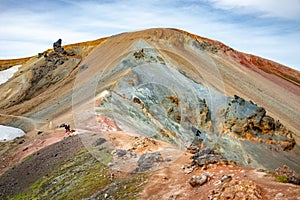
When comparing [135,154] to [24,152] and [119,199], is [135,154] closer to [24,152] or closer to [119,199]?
[119,199]

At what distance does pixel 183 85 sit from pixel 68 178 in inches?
680

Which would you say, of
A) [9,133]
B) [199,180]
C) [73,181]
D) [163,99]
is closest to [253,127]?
[163,99]

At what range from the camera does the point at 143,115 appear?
27000 millimetres

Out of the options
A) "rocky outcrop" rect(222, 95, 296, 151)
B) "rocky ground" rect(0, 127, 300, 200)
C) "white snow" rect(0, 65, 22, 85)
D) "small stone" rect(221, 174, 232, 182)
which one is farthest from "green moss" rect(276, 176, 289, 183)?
"white snow" rect(0, 65, 22, 85)

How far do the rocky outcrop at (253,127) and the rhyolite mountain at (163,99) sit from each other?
96 mm

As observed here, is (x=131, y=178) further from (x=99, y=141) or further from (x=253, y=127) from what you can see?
(x=253, y=127)

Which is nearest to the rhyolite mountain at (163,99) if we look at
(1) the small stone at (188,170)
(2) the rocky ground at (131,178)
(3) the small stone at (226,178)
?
(2) the rocky ground at (131,178)

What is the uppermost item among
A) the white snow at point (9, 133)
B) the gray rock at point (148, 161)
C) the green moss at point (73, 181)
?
the gray rock at point (148, 161)

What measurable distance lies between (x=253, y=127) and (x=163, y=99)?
9203 mm

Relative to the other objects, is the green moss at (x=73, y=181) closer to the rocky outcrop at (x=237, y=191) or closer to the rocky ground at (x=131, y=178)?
the rocky ground at (x=131, y=178)

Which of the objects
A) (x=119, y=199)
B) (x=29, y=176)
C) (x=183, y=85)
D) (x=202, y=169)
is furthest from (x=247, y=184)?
(x=183, y=85)

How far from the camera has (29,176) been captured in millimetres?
20297

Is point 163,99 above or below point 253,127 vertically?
above

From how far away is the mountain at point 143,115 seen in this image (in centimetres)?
1772
